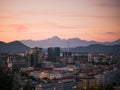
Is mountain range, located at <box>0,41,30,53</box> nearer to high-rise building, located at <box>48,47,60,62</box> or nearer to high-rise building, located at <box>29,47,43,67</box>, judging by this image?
high-rise building, located at <box>48,47,60,62</box>

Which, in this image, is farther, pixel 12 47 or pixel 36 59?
pixel 36 59

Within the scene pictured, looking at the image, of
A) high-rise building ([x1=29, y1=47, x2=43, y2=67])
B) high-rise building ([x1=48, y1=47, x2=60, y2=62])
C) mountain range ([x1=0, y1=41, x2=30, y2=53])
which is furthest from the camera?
high-rise building ([x1=29, y1=47, x2=43, y2=67])

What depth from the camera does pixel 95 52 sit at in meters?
6.88

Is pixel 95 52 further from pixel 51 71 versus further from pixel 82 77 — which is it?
pixel 51 71

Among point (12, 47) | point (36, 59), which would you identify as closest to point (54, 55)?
point (36, 59)

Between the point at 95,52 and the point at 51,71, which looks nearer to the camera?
the point at 95,52

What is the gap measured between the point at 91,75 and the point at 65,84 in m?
0.82

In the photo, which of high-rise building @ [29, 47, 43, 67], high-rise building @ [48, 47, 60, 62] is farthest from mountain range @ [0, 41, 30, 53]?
high-rise building @ [29, 47, 43, 67]

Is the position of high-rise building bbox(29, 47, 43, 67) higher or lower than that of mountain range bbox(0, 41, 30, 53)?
lower

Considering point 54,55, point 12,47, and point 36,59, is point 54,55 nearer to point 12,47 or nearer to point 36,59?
point 36,59

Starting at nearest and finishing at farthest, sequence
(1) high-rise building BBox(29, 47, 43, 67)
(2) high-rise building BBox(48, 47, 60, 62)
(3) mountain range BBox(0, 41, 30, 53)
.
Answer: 1. (3) mountain range BBox(0, 41, 30, 53)
2. (2) high-rise building BBox(48, 47, 60, 62)
3. (1) high-rise building BBox(29, 47, 43, 67)

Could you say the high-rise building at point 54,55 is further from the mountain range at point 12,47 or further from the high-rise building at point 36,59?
the mountain range at point 12,47

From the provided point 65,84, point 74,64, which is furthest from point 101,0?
point 74,64

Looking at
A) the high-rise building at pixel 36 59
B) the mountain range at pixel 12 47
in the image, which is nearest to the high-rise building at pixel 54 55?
the high-rise building at pixel 36 59
